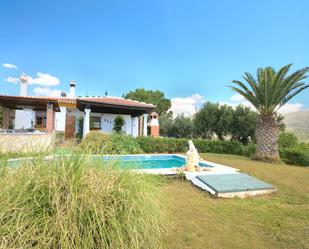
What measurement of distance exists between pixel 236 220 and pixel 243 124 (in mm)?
19919

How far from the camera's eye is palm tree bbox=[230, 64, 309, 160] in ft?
37.7

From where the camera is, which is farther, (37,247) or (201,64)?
(201,64)

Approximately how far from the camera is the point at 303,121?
33.3 meters

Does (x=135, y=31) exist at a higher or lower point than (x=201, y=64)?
higher

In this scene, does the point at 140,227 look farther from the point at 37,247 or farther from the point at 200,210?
the point at 200,210

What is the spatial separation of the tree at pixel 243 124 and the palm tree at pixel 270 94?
9.78 meters

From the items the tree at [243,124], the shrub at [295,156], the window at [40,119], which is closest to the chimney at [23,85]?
the window at [40,119]

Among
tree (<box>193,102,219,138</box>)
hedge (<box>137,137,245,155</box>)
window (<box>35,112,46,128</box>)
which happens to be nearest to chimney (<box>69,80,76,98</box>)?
window (<box>35,112,46,128</box>)

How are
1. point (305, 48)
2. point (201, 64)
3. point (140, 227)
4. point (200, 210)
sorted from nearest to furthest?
1. point (140, 227)
2. point (200, 210)
3. point (305, 48)
4. point (201, 64)

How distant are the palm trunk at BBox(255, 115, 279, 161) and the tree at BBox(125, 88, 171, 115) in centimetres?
2616

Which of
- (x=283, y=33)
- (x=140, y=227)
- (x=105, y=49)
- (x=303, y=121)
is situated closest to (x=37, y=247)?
(x=140, y=227)

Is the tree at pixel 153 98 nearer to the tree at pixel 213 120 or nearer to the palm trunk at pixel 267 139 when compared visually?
the tree at pixel 213 120

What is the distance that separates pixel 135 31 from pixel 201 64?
6.27 meters

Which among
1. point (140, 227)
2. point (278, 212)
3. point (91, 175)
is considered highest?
point (91, 175)
